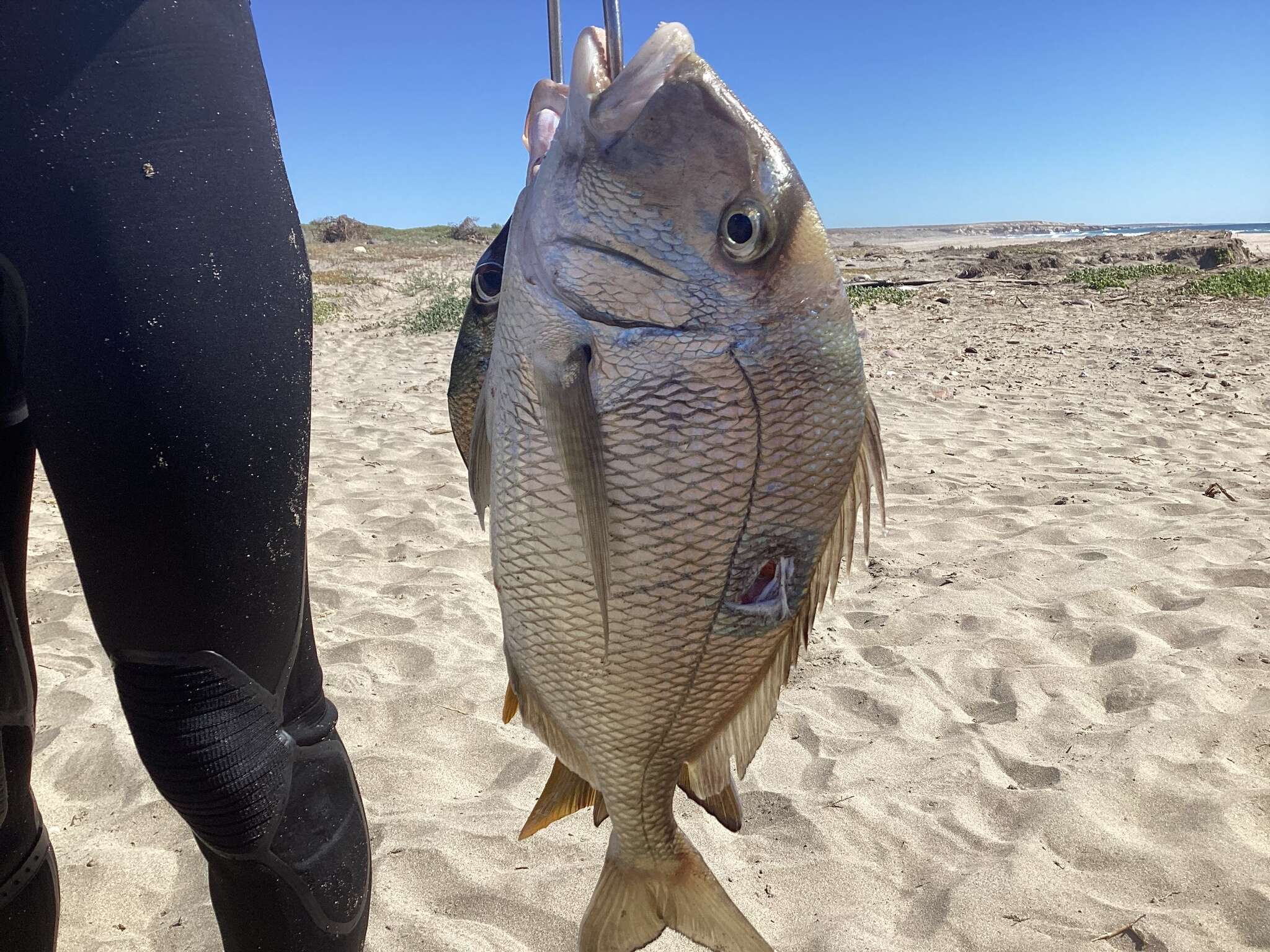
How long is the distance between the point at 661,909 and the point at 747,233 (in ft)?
3.12

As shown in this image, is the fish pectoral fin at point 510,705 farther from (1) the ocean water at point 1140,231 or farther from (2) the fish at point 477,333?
(1) the ocean water at point 1140,231

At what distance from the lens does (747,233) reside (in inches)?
43.7

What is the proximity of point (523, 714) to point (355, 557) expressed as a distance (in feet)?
11.4

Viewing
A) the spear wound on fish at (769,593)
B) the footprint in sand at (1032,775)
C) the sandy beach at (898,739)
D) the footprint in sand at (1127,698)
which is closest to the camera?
the spear wound on fish at (769,593)

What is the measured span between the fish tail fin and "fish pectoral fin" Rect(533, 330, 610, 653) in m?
0.50

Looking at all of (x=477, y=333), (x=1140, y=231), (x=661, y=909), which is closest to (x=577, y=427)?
(x=477, y=333)

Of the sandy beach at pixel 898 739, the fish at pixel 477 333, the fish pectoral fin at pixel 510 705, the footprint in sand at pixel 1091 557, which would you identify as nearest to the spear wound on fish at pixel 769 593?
the fish pectoral fin at pixel 510 705

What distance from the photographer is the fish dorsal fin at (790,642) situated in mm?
1182

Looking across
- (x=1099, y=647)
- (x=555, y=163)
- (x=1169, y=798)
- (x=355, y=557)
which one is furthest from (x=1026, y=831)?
(x=355, y=557)

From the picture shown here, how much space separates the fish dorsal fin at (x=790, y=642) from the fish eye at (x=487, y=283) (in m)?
0.52

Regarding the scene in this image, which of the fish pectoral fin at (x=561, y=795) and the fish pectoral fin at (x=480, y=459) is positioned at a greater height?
the fish pectoral fin at (x=480, y=459)

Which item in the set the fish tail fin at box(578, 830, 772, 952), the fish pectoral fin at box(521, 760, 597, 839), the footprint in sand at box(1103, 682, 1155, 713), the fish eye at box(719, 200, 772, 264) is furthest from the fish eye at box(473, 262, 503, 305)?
the footprint in sand at box(1103, 682, 1155, 713)

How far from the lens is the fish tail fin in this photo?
131 cm

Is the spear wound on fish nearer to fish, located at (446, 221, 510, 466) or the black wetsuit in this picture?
fish, located at (446, 221, 510, 466)
